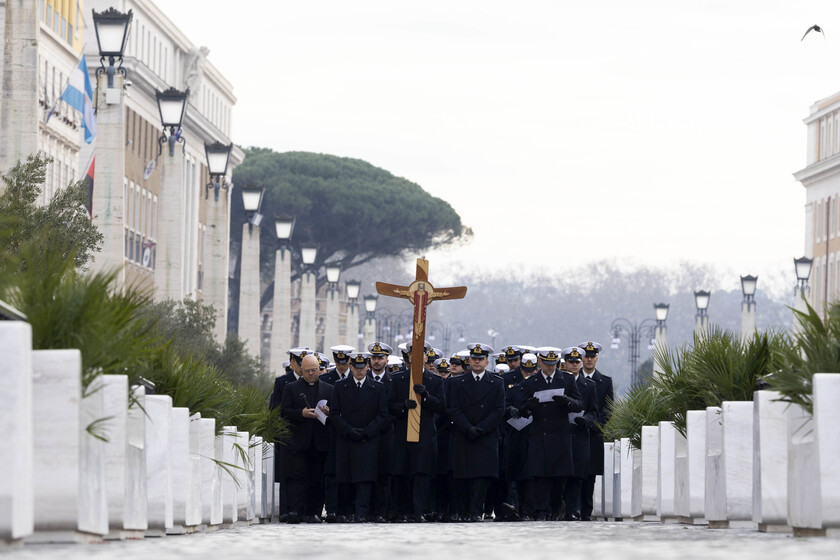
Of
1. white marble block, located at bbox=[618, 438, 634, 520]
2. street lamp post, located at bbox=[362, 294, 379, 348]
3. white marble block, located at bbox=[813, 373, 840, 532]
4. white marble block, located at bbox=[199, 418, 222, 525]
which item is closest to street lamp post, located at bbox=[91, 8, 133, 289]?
white marble block, located at bbox=[618, 438, 634, 520]

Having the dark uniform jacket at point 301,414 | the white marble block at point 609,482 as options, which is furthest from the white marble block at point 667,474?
the dark uniform jacket at point 301,414

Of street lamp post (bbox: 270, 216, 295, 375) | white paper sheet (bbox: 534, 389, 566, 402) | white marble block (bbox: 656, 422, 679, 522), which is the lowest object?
white marble block (bbox: 656, 422, 679, 522)

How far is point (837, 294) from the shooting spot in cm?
1337

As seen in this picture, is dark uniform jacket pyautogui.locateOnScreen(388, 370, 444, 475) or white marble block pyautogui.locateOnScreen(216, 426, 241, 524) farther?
dark uniform jacket pyautogui.locateOnScreen(388, 370, 444, 475)

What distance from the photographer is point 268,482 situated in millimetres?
21516

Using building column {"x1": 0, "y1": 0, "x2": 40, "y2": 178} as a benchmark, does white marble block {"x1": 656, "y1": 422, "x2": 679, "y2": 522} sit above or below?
below

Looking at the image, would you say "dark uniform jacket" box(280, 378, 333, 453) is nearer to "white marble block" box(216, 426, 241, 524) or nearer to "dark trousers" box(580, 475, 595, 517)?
"dark trousers" box(580, 475, 595, 517)

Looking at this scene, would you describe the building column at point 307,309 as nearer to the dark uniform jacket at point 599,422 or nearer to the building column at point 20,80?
the building column at point 20,80

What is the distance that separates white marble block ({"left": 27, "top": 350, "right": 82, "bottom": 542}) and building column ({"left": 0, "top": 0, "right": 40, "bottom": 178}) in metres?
14.0

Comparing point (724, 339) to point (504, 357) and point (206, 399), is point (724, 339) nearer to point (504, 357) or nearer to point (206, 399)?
point (206, 399)

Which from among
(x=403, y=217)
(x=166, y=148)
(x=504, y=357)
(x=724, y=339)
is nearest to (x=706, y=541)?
(x=724, y=339)

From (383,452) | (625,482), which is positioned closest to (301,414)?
(383,452)

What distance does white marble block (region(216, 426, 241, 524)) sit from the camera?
16.9m

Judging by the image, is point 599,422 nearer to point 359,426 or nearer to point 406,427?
point 406,427
